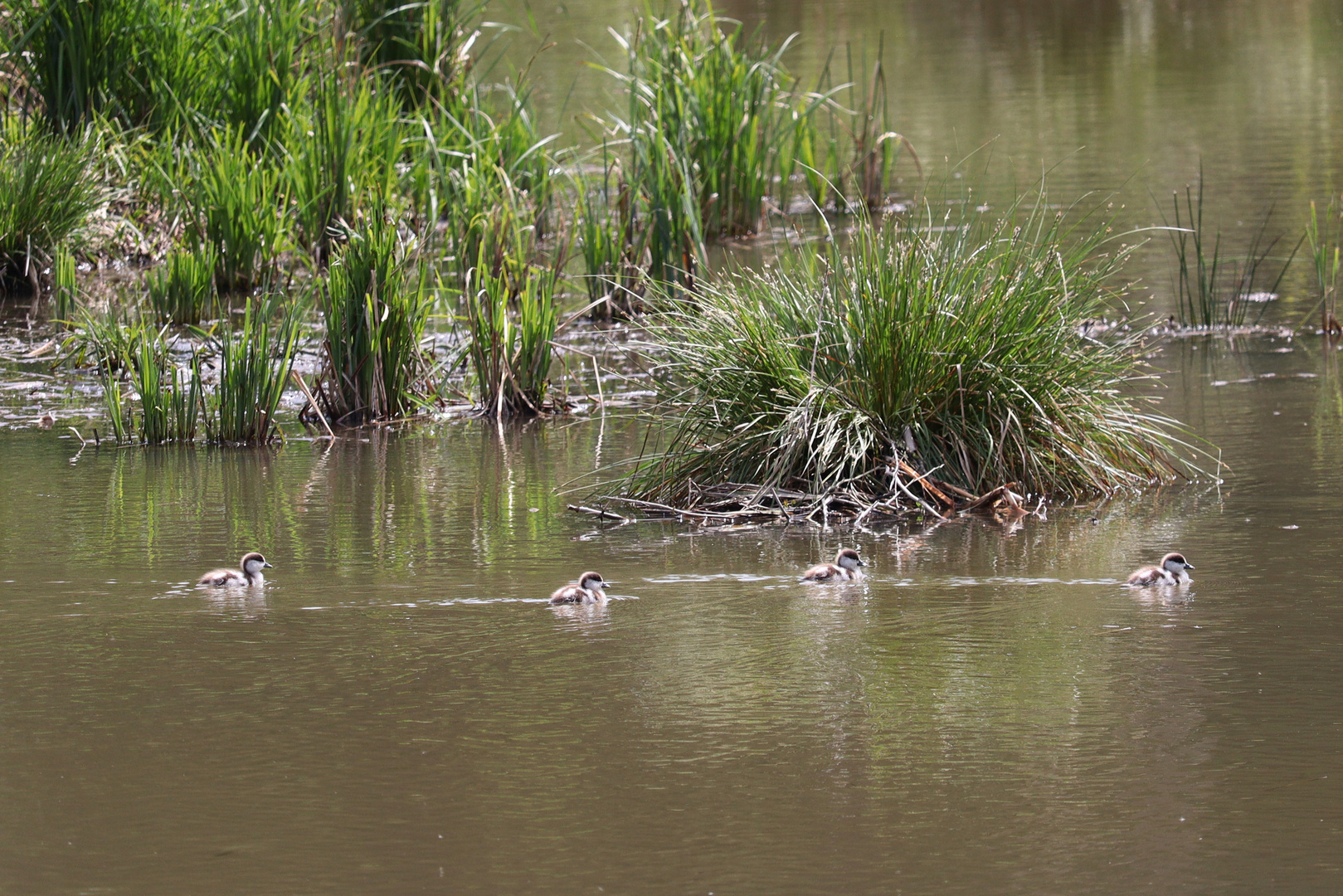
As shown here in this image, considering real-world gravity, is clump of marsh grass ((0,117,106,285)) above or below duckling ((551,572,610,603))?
above

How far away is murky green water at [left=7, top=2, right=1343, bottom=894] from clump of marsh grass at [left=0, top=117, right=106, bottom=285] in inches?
211

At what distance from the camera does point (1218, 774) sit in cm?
473

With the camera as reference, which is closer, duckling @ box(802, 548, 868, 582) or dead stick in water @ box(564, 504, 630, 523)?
duckling @ box(802, 548, 868, 582)

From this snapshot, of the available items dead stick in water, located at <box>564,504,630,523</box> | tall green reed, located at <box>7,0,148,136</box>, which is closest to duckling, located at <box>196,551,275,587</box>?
dead stick in water, located at <box>564,504,630,523</box>

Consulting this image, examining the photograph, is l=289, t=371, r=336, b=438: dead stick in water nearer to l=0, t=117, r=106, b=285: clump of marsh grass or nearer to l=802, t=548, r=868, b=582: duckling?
l=802, t=548, r=868, b=582: duckling

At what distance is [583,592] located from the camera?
642 cm

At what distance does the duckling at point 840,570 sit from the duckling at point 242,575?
1.98 m

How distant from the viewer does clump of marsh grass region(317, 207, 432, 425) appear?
390 inches

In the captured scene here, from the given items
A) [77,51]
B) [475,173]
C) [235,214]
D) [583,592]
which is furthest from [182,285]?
[583,592]

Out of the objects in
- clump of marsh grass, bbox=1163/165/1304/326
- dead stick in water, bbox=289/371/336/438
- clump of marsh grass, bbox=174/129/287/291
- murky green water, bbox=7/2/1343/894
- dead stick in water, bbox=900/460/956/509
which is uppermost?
clump of marsh grass, bbox=174/129/287/291

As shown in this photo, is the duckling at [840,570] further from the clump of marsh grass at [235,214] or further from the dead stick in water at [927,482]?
the clump of marsh grass at [235,214]

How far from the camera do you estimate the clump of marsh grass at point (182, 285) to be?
12.5m

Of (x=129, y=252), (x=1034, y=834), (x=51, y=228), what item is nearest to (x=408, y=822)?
(x=1034, y=834)

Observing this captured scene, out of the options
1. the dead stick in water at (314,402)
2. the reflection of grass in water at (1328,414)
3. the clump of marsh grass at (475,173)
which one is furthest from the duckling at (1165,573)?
the clump of marsh grass at (475,173)
